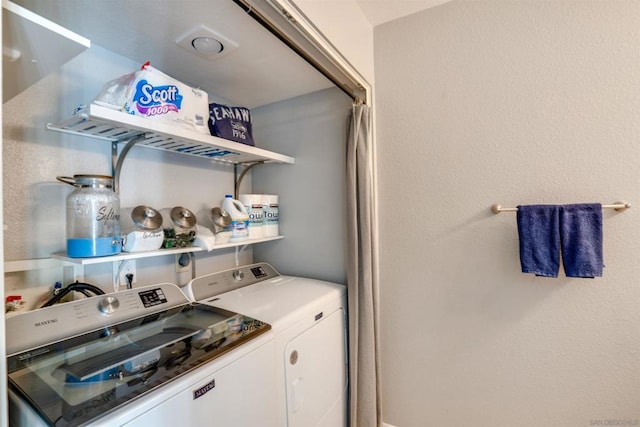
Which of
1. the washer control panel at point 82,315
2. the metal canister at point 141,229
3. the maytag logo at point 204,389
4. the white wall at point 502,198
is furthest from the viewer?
the white wall at point 502,198

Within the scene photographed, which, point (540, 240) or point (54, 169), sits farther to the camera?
point (540, 240)

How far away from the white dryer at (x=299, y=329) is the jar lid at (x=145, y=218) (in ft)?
1.28

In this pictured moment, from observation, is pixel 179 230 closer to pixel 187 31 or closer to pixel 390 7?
pixel 187 31

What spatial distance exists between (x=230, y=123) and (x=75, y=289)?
1.06 m

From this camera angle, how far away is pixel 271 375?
45.3 inches

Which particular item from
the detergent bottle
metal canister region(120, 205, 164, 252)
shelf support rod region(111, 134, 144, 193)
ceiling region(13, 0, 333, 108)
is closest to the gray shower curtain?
ceiling region(13, 0, 333, 108)

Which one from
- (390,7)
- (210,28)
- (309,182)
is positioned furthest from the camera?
(309,182)

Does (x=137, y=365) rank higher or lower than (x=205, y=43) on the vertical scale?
lower

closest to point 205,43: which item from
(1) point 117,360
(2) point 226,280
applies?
(2) point 226,280

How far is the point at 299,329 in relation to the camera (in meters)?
1.34

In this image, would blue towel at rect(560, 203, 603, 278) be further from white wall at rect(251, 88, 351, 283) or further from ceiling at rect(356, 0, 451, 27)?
ceiling at rect(356, 0, 451, 27)

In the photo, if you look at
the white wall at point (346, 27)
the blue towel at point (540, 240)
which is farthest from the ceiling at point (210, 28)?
the blue towel at point (540, 240)

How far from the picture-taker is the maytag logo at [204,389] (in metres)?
0.87

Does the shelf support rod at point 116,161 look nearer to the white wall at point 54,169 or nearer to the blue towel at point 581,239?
the white wall at point 54,169
